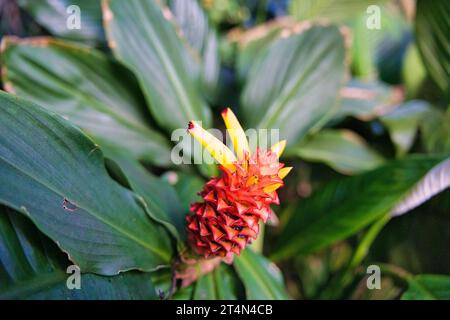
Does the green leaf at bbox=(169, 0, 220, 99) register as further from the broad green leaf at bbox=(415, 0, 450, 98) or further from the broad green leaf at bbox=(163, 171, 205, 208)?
the broad green leaf at bbox=(415, 0, 450, 98)

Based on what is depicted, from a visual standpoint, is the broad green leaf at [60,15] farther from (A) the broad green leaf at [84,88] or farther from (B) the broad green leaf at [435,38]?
(B) the broad green leaf at [435,38]

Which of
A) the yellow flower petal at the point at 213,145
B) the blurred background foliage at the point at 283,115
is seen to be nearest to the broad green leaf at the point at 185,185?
the blurred background foliage at the point at 283,115

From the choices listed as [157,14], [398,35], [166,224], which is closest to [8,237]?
A: [166,224]

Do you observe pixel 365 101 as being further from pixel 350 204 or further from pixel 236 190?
pixel 236 190

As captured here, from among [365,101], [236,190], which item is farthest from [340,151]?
[236,190]

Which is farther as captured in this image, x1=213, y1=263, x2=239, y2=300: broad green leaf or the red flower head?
x1=213, y1=263, x2=239, y2=300: broad green leaf

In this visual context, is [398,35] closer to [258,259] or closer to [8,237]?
[258,259]

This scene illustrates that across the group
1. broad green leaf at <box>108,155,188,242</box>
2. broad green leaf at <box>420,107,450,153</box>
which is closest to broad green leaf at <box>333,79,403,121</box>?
broad green leaf at <box>420,107,450,153</box>

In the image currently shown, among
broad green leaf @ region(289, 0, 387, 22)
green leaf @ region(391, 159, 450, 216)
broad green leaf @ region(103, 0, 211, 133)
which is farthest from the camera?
broad green leaf @ region(289, 0, 387, 22)
